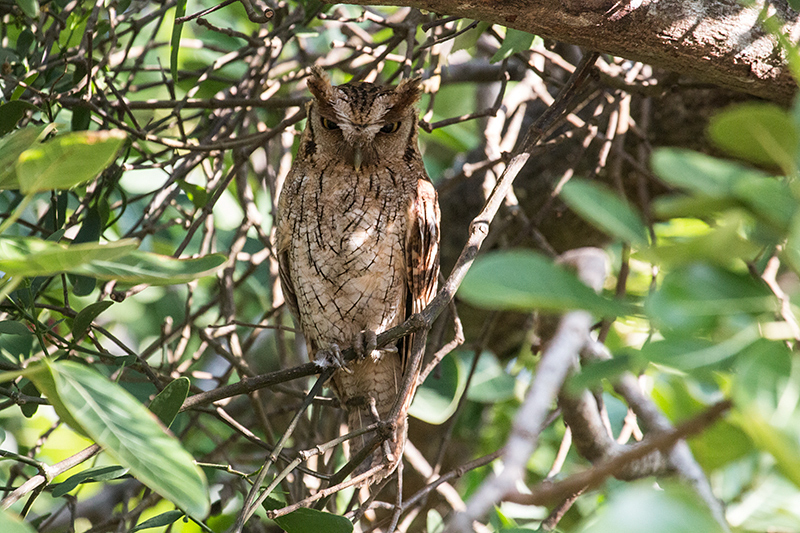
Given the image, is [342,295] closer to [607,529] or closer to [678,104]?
[678,104]

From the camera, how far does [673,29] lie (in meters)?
1.19

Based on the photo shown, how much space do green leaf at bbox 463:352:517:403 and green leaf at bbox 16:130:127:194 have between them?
1520 millimetres

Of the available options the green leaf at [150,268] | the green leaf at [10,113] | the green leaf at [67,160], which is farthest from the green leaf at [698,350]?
the green leaf at [10,113]

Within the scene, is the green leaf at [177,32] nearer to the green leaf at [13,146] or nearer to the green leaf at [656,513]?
the green leaf at [13,146]

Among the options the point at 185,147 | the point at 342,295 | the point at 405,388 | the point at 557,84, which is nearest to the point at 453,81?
the point at 557,84

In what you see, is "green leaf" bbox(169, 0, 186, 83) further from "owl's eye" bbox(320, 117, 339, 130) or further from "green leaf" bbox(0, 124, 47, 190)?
"green leaf" bbox(0, 124, 47, 190)

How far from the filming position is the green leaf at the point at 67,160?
1.93 feet

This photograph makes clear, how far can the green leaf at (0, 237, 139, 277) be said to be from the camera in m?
0.54

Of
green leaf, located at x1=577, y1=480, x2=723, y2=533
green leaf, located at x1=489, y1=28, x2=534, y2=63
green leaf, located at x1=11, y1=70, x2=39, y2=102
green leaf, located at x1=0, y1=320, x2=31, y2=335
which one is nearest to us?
green leaf, located at x1=577, y1=480, x2=723, y2=533

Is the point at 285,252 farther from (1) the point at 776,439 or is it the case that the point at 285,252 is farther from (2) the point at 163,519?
(1) the point at 776,439

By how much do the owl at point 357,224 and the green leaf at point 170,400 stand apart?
0.78m

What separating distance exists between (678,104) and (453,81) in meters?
0.78

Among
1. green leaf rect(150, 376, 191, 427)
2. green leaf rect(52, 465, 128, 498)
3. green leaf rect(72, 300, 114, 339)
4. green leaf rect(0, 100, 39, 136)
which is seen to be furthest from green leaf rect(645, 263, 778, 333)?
green leaf rect(0, 100, 39, 136)

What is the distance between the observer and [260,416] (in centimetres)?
172
